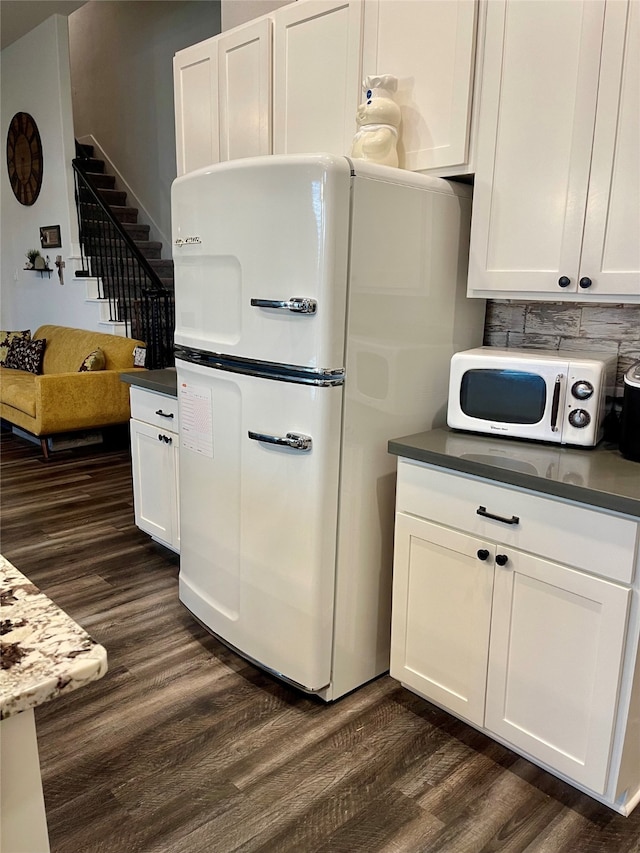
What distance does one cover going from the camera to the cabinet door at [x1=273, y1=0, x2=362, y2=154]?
2.28 meters

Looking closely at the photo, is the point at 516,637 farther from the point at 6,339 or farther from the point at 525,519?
the point at 6,339

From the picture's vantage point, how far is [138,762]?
1896 mm

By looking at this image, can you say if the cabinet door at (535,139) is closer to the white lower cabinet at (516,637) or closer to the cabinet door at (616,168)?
the cabinet door at (616,168)

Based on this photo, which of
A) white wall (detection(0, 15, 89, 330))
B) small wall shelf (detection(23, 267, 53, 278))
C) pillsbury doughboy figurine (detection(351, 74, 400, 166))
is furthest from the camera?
small wall shelf (detection(23, 267, 53, 278))

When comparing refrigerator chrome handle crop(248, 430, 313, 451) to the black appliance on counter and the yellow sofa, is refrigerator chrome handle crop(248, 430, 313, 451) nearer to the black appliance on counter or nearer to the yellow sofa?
the black appliance on counter

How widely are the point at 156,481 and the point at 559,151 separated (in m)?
2.14

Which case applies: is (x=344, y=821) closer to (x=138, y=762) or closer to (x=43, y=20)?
(x=138, y=762)

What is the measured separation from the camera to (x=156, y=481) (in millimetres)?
3062

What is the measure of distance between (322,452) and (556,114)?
118cm

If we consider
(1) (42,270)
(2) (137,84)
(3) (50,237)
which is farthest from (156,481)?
(2) (137,84)

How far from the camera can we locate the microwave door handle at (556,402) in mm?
1904

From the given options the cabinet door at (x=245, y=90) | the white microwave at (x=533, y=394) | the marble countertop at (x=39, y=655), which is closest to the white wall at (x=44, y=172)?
the cabinet door at (x=245, y=90)

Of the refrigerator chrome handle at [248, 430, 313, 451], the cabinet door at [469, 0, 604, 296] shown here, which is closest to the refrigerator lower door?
the refrigerator chrome handle at [248, 430, 313, 451]

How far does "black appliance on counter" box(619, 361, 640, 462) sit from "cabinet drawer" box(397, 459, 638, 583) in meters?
0.32
